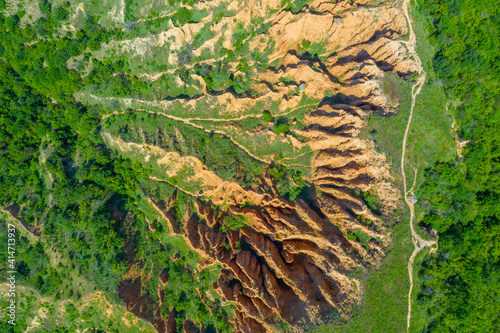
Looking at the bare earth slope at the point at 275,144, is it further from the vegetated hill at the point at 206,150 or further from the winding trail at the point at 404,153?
the winding trail at the point at 404,153

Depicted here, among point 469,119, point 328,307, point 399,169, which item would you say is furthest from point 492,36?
point 328,307

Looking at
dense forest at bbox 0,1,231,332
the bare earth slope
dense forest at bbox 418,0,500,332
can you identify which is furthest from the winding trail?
dense forest at bbox 0,1,231,332

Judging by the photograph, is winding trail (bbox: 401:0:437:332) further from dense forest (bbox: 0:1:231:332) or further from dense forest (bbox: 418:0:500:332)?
dense forest (bbox: 0:1:231:332)

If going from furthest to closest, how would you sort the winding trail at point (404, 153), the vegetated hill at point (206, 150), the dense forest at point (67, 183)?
the dense forest at point (67, 183), the vegetated hill at point (206, 150), the winding trail at point (404, 153)

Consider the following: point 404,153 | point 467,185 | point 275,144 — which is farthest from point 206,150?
point 467,185

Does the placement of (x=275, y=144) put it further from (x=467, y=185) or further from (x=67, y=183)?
(x=67, y=183)

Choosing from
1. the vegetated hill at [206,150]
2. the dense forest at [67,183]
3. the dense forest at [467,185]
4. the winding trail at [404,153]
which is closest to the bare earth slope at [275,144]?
the vegetated hill at [206,150]
